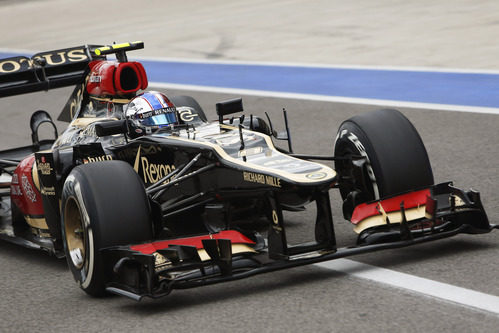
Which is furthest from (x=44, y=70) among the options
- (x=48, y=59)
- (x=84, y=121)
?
(x=84, y=121)

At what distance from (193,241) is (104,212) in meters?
0.58

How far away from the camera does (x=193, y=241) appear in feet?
19.6

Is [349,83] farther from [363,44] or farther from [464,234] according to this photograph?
[464,234]

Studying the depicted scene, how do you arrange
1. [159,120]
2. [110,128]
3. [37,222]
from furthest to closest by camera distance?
[37,222] < [159,120] < [110,128]

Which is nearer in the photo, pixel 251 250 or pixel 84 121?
pixel 251 250

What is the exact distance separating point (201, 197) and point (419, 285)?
1.67 meters

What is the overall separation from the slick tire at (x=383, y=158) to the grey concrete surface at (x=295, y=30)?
8.60 m

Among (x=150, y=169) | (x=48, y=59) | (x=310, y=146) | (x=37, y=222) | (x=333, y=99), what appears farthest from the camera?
(x=333, y=99)

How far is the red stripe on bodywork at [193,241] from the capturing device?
5762 mm

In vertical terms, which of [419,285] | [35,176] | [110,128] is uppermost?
[110,128]

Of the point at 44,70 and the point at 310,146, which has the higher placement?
the point at 44,70

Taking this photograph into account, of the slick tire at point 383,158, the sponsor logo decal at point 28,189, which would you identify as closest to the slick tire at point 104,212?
the sponsor logo decal at point 28,189

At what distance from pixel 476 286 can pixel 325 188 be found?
3.31 feet

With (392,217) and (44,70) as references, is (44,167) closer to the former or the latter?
(44,70)
